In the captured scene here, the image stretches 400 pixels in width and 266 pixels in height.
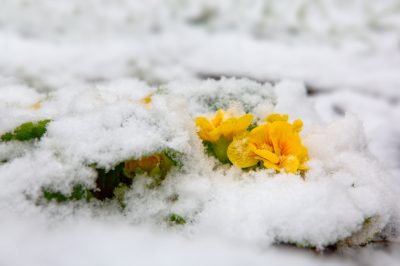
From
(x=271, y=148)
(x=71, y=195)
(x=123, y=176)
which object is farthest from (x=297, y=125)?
(x=71, y=195)

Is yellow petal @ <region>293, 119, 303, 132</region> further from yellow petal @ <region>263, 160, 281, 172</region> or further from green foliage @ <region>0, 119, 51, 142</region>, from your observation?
green foliage @ <region>0, 119, 51, 142</region>

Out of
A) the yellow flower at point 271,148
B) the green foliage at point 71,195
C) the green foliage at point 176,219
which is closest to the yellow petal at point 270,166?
the yellow flower at point 271,148

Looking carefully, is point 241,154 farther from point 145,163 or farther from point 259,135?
point 145,163

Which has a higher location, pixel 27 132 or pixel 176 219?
pixel 27 132

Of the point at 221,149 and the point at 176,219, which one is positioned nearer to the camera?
the point at 176,219

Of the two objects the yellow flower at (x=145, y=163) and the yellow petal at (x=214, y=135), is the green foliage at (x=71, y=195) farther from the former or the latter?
the yellow petal at (x=214, y=135)

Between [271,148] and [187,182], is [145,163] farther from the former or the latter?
[271,148]

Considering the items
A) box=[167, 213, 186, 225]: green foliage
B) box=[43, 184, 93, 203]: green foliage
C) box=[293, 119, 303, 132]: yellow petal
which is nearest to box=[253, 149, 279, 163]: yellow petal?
box=[293, 119, 303, 132]: yellow petal
